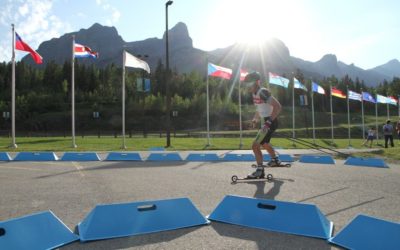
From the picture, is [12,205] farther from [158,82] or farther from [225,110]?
[158,82]

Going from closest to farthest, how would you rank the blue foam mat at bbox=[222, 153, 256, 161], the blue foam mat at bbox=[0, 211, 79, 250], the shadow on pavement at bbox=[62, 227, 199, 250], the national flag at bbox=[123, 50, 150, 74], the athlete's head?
the blue foam mat at bbox=[0, 211, 79, 250], the shadow on pavement at bbox=[62, 227, 199, 250], the athlete's head, the blue foam mat at bbox=[222, 153, 256, 161], the national flag at bbox=[123, 50, 150, 74]

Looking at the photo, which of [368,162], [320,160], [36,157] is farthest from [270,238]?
[36,157]

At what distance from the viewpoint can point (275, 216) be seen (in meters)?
5.10

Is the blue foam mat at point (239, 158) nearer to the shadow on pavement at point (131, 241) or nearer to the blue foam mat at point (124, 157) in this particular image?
the blue foam mat at point (124, 157)

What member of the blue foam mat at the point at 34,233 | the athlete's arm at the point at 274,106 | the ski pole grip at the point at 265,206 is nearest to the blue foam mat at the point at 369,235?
the ski pole grip at the point at 265,206

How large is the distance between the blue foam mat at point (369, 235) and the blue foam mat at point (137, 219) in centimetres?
179

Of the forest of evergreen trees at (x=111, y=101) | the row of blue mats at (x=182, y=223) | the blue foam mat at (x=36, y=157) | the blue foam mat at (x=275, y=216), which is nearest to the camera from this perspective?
the row of blue mats at (x=182, y=223)

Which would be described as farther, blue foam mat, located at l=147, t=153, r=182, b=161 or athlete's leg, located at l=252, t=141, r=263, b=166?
blue foam mat, located at l=147, t=153, r=182, b=161

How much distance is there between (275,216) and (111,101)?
113803 mm

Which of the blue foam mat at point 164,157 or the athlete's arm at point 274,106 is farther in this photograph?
the blue foam mat at point 164,157

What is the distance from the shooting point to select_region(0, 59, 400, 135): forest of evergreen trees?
97062 millimetres

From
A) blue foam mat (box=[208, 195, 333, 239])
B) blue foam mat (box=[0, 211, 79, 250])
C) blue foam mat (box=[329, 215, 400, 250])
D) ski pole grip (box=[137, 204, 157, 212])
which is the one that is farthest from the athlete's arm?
blue foam mat (box=[0, 211, 79, 250])

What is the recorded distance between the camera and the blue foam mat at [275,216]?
189 inches

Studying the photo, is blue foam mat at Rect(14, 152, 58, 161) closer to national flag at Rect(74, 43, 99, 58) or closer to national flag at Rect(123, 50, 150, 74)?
national flag at Rect(74, 43, 99, 58)
